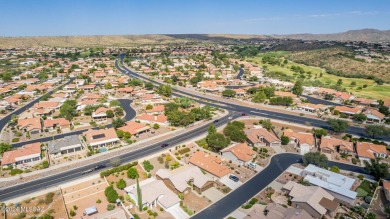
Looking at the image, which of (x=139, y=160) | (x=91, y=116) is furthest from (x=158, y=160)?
(x=91, y=116)

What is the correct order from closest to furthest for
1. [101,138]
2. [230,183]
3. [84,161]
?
[230,183] < [84,161] < [101,138]

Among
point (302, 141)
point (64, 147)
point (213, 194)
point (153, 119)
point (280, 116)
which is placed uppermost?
point (280, 116)

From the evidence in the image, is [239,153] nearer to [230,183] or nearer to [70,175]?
[230,183]

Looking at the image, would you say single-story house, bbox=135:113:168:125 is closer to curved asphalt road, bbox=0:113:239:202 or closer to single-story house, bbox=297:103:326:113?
curved asphalt road, bbox=0:113:239:202

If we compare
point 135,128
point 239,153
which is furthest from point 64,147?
point 239,153

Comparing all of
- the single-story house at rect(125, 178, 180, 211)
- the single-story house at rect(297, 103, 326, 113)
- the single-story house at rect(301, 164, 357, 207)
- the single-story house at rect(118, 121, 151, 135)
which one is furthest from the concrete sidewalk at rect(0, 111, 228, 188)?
the single-story house at rect(297, 103, 326, 113)

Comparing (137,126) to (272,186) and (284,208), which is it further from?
(284,208)

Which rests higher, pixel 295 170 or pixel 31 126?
pixel 31 126

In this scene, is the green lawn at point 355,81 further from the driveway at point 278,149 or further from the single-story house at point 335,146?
the driveway at point 278,149

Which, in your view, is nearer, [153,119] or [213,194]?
[213,194]
